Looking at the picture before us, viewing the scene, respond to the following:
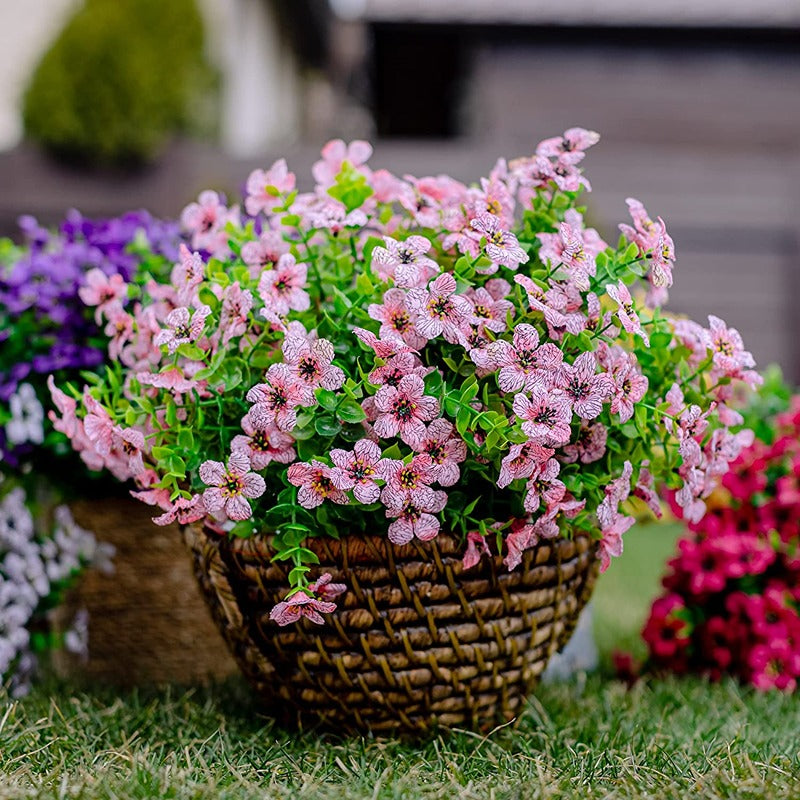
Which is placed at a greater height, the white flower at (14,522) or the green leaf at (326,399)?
the green leaf at (326,399)

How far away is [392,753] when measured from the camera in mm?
1325

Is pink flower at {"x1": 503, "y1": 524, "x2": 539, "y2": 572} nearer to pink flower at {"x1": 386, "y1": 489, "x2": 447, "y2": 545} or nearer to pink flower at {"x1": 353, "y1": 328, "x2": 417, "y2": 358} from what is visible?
pink flower at {"x1": 386, "y1": 489, "x2": 447, "y2": 545}

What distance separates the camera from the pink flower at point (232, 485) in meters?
1.20

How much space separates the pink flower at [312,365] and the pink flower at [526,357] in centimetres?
21

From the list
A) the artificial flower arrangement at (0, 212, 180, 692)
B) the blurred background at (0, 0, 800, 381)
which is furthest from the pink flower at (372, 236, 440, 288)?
the blurred background at (0, 0, 800, 381)

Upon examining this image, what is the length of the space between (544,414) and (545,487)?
0.11 m

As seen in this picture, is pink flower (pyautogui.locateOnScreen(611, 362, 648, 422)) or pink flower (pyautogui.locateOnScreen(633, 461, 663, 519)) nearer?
pink flower (pyautogui.locateOnScreen(611, 362, 648, 422))

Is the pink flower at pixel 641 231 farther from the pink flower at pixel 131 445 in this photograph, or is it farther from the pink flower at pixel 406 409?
the pink flower at pixel 131 445

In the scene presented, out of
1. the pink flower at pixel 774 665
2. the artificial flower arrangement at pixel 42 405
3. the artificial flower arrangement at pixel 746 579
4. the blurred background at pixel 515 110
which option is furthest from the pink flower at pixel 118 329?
the blurred background at pixel 515 110

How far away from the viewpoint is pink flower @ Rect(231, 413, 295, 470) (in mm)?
1229

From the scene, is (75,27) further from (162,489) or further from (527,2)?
(162,489)

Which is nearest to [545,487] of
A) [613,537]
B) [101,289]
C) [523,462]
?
[523,462]

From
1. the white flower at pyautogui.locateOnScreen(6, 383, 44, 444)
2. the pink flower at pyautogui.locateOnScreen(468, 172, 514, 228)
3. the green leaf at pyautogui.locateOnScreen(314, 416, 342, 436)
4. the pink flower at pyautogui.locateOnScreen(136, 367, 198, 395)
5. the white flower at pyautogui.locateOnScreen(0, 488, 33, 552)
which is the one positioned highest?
the pink flower at pyautogui.locateOnScreen(468, 172, 514, 228)

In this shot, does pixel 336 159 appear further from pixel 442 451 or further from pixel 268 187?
pixel 442 451
